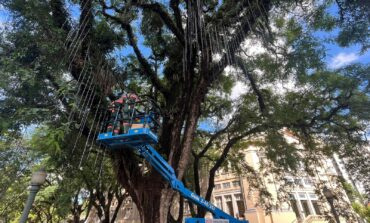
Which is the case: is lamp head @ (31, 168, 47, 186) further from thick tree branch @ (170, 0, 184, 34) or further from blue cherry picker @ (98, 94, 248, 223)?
thick tree branch @ (170, 0, 184, 34)

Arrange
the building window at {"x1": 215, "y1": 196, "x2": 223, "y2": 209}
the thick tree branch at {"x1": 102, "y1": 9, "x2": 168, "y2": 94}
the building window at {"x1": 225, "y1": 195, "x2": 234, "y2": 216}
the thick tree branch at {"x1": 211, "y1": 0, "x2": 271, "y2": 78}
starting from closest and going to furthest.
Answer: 1. the thick tree branch at {"x1": 211, "y1": 0, "x2": 271, "y2": 78}
2. the thick tree branch at {"x1": 102, "y1": 9, "x2": 168, "y2": 94}
3. the building window at {"x1": 225, "y1": 195, "x2": 234, "y2": 216}
4. the building window at {"x1": 215, "y1": 196, "x2": 223, "y2": 209}

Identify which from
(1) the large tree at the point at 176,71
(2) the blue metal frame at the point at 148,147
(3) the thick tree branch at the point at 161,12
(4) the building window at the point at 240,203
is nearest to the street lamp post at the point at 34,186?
(1) the large tree at the point at 176,71

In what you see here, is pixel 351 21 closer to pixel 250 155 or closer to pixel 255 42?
pixel 255 42

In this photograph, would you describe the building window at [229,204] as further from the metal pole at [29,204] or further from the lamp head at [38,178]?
the metal pole at [29,204]

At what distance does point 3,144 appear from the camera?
6.07m

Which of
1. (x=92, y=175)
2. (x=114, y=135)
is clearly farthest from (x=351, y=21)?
(x=92, y=175)

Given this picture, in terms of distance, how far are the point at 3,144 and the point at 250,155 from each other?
55.9 feet

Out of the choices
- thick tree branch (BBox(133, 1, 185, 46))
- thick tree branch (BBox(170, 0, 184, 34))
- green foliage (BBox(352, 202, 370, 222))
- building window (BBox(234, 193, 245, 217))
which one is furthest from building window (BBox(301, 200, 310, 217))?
thick tree branch (BBox(170, 0, 184, 34))

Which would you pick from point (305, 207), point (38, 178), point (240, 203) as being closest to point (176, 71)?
point (38, 178)

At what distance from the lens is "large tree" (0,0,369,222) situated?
16.0ft

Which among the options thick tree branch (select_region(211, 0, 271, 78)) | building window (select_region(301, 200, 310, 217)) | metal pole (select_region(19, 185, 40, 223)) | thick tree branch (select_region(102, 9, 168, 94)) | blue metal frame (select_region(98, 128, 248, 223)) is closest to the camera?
blue metal frame (select_region(98, 128, 248, 223))

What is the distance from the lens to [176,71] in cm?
766

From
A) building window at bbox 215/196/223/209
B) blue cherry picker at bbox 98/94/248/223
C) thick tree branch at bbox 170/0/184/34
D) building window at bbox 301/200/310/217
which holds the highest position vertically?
thick tree branch at bbox 170/0/184/34

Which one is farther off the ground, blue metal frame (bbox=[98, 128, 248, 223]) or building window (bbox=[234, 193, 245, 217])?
building window (bbox=[234, 193, 245, 217])
